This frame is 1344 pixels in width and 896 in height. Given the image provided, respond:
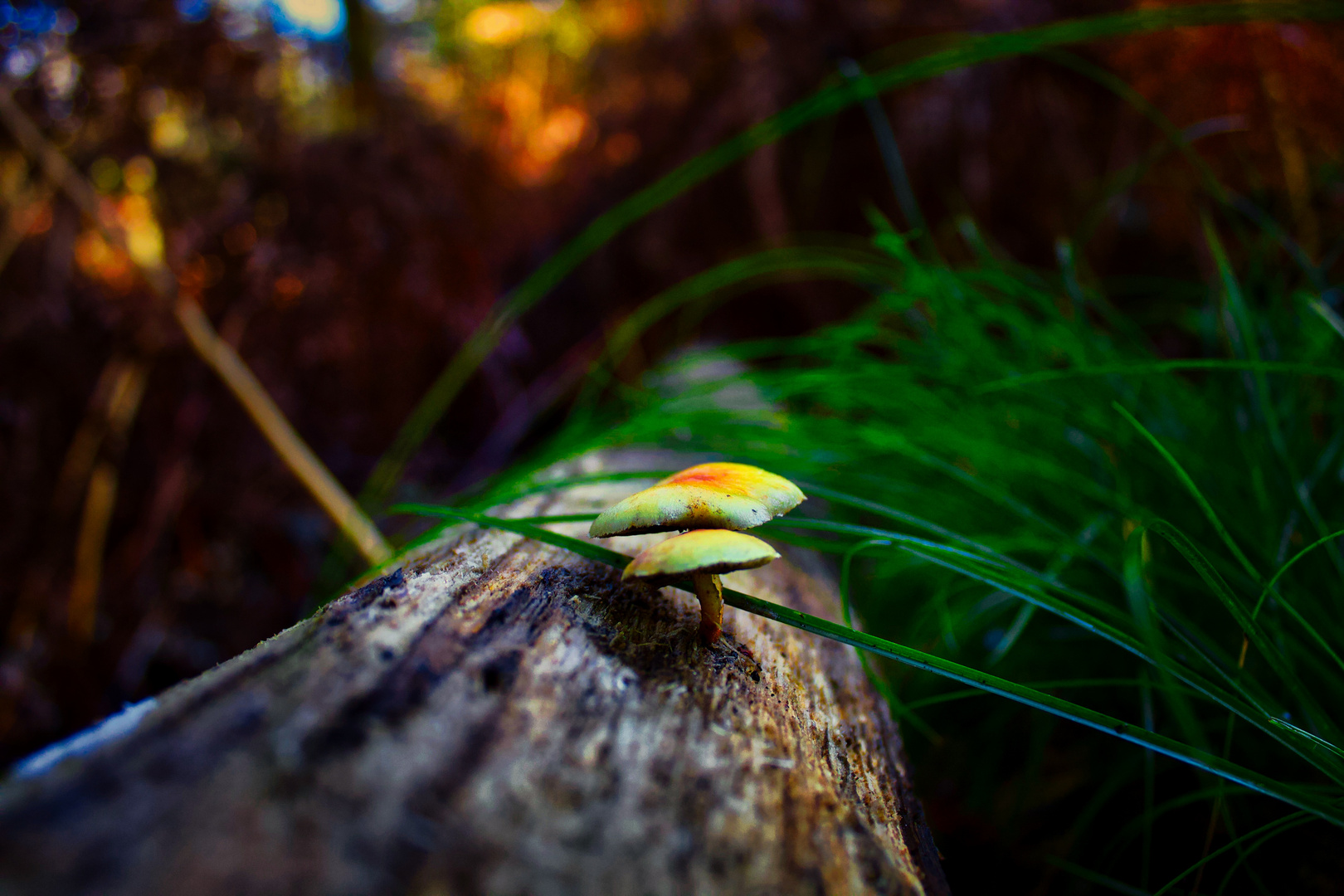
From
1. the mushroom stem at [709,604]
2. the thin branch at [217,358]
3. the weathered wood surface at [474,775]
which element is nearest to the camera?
the weathered wood surface at [474,775]

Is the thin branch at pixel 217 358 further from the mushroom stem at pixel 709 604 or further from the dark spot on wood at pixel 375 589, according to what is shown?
the mushroom stem at pixel 709 604

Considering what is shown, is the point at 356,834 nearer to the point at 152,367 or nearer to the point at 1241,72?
the point at 152,367

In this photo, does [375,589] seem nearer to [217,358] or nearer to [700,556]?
[700,556]

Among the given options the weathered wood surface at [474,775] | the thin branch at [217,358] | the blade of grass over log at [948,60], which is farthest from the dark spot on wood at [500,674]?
the thin branch at [217,358]

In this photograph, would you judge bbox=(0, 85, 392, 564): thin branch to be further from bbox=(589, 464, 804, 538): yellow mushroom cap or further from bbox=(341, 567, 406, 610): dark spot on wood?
bbox=(589, 464, 804, 538): yellow mushroom cap

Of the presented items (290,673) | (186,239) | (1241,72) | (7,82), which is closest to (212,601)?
(186,239)

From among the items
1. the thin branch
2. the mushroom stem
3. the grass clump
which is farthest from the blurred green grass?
the thin branch
